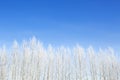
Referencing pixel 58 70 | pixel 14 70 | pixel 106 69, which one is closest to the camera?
pixel 14 70

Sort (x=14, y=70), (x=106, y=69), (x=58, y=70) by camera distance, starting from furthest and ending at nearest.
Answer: (x=106, y=69) < (x=58, y=70) < (x=14, y=70)

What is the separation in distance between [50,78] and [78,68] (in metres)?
5.65

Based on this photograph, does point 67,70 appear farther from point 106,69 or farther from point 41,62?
point 106,69

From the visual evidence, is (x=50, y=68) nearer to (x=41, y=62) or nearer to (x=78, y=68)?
(x=41, y=62)

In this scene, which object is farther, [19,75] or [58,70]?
[58,70]

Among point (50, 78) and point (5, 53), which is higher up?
point (5, 53)

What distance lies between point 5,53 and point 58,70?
1016 centimetres

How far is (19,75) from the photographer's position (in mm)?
37656

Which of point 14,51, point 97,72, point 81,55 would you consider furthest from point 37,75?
point 97,72

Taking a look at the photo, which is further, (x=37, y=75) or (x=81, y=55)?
(x=81, y=55)

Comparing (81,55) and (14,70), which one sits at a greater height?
(81,55)

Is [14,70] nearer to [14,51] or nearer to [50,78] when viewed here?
[14,51]

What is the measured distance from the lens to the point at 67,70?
40.7m

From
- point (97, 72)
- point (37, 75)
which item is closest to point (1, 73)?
point (37, 75)
